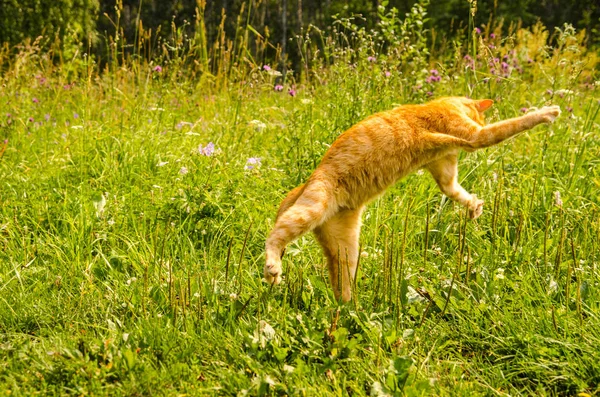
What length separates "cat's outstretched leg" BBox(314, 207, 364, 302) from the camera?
2.82m

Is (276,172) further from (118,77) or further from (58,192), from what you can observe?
(118,77)

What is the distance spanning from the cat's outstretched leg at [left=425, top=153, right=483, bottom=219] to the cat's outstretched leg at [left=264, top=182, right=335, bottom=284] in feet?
2.19

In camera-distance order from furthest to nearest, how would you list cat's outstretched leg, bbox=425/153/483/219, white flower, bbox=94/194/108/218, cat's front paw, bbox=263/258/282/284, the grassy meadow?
white flower, bbox=94/194/108/218, cat's outstretched leg, bbox=425/153/483/219, cat's front paw, bbox=263/258/282/284, the grassy meadow

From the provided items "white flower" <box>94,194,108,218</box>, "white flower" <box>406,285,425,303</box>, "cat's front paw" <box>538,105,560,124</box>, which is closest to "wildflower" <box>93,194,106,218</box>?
"white flower" <box>94,194,108,218</box>

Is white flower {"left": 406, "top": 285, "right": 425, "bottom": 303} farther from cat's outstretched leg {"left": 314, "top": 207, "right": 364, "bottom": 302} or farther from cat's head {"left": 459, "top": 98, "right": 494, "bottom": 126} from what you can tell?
cat's head {"left": 459, "top": 98, "right": 494, "bottom": 126}

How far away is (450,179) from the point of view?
124 inches

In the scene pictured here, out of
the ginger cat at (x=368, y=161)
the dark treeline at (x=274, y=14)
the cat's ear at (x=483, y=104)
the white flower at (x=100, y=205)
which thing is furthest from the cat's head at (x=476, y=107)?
the dark treeline at (x=274, y=14)

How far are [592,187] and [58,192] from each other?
11.0 ft

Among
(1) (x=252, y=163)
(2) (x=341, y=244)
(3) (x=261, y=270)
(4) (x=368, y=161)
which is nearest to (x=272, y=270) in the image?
(2) (x=341, y=244)

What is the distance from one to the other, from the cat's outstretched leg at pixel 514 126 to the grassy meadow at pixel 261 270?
0.33 metres

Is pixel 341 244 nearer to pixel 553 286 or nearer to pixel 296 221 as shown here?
pixel 296 221

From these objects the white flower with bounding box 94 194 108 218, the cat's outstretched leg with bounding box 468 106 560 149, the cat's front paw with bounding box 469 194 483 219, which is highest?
the cat's outstretched leg with bounding box 468 106 560 149

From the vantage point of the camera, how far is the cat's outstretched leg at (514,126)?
9.09ft

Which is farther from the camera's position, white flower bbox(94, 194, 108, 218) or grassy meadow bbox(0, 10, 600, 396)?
white flower bbox(94, 194, 108, 218)
